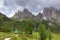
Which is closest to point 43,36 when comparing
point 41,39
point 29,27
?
point 41,39

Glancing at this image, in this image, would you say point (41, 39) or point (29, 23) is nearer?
point (41, 39)

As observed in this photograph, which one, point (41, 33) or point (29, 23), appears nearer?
point (41, 33)

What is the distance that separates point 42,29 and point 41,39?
573 centimetres

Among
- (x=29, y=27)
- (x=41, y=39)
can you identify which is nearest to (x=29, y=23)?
(x=29, y=27)

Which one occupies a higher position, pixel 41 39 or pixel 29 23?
pixel 29 23

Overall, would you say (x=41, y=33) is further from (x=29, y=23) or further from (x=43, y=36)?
(x=29, y=23)

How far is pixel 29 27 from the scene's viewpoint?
12912cm

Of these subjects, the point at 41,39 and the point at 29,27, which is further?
the point at 29,27

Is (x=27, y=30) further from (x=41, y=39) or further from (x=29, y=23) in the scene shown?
(x=41, y=39)

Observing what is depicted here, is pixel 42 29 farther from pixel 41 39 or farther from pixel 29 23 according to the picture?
pixel 29 23

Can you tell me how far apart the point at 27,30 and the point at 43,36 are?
3960 cm

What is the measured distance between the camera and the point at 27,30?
132 m

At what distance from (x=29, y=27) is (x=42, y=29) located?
38.1 meters

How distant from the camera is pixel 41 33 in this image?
91875 millimetres
